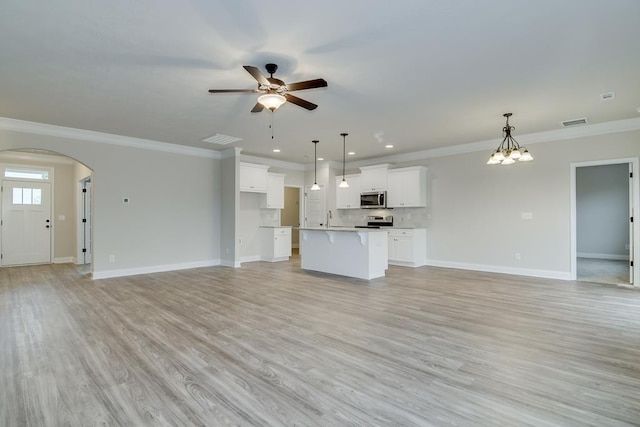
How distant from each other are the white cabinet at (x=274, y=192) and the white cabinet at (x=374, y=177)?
2.16m

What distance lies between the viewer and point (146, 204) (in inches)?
260

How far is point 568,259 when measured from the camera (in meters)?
5.77

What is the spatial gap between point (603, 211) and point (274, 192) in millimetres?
8917

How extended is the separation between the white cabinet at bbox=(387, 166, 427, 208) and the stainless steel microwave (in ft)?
0.47

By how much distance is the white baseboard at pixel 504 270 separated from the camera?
19.2 ft

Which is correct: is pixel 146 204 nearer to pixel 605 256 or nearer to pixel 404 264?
pixel 404 264

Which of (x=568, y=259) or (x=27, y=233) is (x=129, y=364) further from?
(x=27, y=233)

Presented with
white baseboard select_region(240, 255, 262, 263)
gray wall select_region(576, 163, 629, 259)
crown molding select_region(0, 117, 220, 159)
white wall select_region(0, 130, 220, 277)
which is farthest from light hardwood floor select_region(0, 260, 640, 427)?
gray wall select_region(576, 163, 629, 259)

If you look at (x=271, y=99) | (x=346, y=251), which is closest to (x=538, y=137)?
(x=346, y=251)

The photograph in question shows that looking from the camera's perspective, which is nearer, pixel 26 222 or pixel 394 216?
pixel 26 222

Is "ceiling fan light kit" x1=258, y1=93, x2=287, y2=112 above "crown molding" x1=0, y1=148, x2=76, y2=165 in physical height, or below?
below

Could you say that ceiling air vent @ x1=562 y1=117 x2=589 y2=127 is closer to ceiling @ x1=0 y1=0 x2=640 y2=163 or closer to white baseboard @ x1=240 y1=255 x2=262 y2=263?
ceiling @ x1=0 y1=0 x2=640 y2=163

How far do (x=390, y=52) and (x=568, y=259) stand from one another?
5193 mm

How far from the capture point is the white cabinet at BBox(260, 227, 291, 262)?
8.14m
